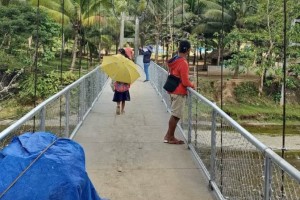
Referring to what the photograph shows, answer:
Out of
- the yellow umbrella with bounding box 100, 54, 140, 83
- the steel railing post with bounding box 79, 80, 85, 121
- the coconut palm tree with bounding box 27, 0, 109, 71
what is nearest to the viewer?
the steel railing post with bounding box 79, 80, 85, 121

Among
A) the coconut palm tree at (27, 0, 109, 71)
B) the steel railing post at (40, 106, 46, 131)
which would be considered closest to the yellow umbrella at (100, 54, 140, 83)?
the steel railing post at (40, 106, 46, 131)

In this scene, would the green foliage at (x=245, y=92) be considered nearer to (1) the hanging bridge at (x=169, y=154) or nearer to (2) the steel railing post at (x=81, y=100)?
(1) the hanging bridge at (x=169, y=154)

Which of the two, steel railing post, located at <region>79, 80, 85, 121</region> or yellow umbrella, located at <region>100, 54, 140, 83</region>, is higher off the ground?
yellow umbrella, located at <region>100, 54, 140, 83</region>

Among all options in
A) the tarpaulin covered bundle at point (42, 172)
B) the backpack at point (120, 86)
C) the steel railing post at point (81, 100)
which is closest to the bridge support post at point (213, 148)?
the tarpaulin covered bundle at point (42, 172)

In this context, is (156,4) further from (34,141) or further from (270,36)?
(34,141)

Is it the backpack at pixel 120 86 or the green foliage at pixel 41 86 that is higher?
the backpack at pixel 120 86

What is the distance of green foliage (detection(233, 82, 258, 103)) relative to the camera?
23.1 m

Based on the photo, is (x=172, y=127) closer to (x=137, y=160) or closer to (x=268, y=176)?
(x=137, y=160)

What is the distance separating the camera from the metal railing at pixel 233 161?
2.69 meters

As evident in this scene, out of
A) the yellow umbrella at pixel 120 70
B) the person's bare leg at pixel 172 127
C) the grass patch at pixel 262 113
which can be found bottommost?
the grass patch at pixel 262 113

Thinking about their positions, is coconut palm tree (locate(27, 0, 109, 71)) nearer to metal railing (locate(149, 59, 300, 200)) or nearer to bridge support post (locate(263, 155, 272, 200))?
metal railing (locate(149, 59, 300, 200))

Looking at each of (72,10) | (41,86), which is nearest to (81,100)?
(41,86)

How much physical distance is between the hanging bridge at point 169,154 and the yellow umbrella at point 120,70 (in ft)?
1.38

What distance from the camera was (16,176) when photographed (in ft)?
7.57
